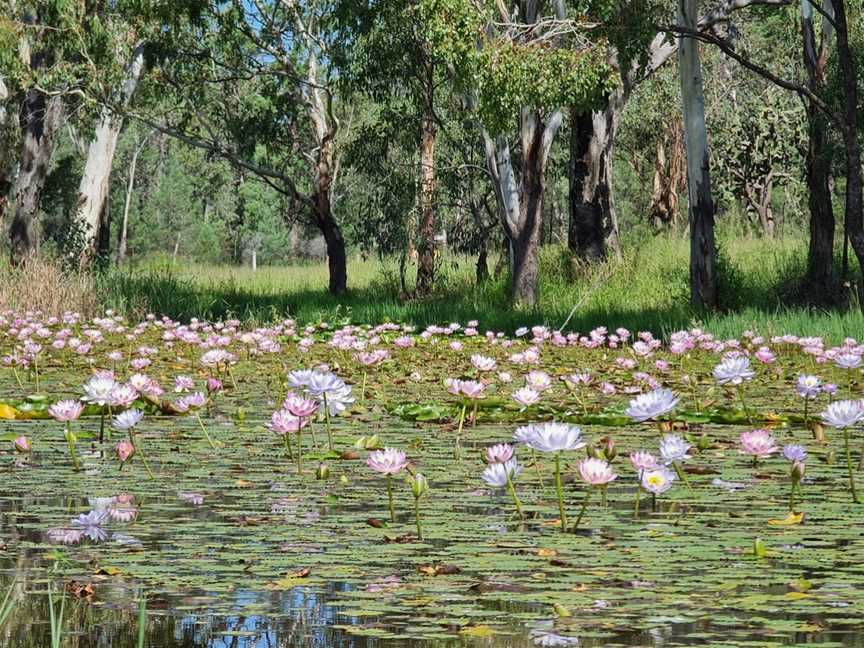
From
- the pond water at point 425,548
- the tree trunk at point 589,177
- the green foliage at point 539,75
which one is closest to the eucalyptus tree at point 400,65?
the tree trunk at point 589,177

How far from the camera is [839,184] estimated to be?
4188 centimetres

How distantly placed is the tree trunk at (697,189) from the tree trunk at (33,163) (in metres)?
13.3

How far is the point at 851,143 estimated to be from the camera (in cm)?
1538

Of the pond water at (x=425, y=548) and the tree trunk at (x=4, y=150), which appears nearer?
the pond water at (x=425, y=548)

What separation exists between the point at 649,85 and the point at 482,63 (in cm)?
1958

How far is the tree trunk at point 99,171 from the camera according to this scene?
25.7 meters

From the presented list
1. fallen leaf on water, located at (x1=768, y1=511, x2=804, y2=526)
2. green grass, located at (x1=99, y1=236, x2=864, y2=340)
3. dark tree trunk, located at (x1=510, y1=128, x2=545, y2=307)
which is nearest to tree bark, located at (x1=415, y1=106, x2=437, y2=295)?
green grass, located at (x1=99, y1=236, x2=864, y2=340)

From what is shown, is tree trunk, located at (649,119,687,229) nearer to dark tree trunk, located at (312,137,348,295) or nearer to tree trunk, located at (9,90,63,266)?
dark tree trunk, located at (312,137,348,295)

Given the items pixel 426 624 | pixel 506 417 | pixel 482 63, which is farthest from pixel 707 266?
pixel 426 624

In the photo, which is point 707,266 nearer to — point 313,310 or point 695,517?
point 313,310

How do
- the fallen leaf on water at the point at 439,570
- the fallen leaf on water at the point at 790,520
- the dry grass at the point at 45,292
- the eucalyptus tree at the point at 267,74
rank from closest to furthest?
the fallen leaf on water at the point at 439,570 → the fallen leaf on water at the point at 790,520 → the dry grass at the point at 45,292 → the eucalyptus tree at the point at 267,74

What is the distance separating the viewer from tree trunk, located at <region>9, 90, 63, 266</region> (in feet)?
84.6

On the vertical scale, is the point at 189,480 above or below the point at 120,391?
below

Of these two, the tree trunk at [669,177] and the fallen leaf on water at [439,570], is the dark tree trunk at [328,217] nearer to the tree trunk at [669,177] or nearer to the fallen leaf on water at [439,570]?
the tree trunk at [669,177]
